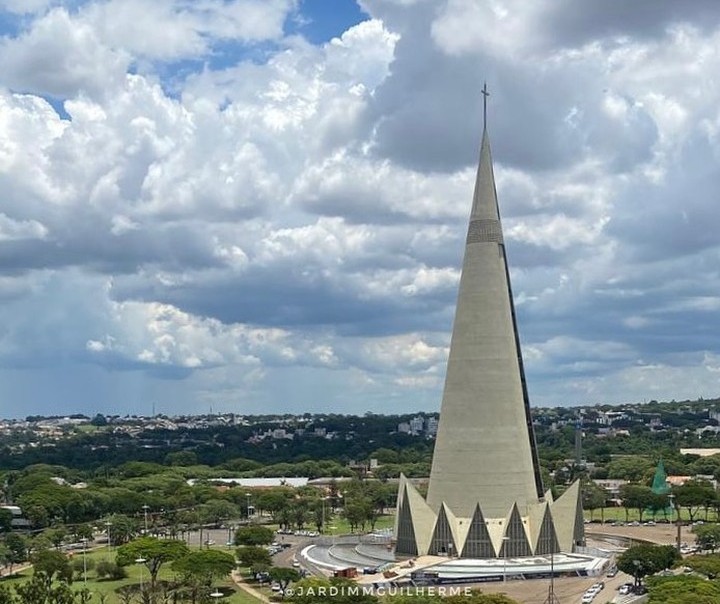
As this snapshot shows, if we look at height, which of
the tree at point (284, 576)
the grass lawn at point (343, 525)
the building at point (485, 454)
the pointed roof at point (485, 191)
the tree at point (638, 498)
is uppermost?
the pointed roof at point (485, 191)

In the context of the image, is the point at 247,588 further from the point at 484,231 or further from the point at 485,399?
the point at 484,231

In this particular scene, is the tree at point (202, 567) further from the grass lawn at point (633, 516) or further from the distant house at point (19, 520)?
the grass lawn at point (633, 516)

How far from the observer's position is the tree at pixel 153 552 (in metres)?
66.5

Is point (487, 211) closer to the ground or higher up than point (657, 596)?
higher up

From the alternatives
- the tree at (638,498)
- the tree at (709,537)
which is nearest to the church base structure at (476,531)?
the tree at (709,537)

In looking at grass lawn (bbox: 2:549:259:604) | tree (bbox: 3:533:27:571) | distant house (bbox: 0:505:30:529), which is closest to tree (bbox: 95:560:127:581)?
grass lawn (bbox: 2:549:259:604)

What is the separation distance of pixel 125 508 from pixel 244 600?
49.0m

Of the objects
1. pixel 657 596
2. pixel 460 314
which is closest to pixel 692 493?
pixel 460 314

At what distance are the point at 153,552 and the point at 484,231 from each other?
98.7 feet

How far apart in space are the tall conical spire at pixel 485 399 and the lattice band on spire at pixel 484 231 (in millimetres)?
67

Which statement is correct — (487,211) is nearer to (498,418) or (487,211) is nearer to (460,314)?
(460,314)

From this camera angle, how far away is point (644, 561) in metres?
61.9

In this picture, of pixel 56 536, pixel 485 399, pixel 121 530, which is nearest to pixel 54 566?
pixel 56 536

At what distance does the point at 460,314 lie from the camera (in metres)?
69.2
